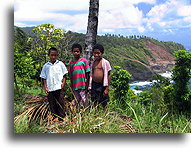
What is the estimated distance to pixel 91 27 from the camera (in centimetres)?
328

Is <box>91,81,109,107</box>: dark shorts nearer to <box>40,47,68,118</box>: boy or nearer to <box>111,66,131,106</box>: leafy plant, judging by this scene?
<box>40,47,68,118</box>: boy

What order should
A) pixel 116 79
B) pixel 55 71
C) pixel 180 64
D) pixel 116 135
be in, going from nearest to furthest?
pixel 116 135, pixel 55 71, pixel 180 64, pixel 116 79

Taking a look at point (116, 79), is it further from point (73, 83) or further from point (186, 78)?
point (73, 83)

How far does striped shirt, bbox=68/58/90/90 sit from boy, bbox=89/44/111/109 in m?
0.10

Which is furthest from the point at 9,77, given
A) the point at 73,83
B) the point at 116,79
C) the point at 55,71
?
the point at 116,79

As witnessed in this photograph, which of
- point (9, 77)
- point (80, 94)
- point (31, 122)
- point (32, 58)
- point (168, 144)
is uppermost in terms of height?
A: point (32, 58)

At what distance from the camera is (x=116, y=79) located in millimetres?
5141

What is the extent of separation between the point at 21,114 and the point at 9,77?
22.6 inches

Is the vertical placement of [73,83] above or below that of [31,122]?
above

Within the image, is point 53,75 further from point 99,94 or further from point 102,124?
point 102,124

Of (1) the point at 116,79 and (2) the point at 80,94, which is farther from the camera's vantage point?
(1) the point at 116,79

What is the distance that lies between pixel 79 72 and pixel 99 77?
275 mm

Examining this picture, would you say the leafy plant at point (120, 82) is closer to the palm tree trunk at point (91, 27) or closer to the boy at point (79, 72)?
the palm tree trunk at point (91, 27)

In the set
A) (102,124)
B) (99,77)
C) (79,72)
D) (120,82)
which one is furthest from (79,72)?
(120,82)
